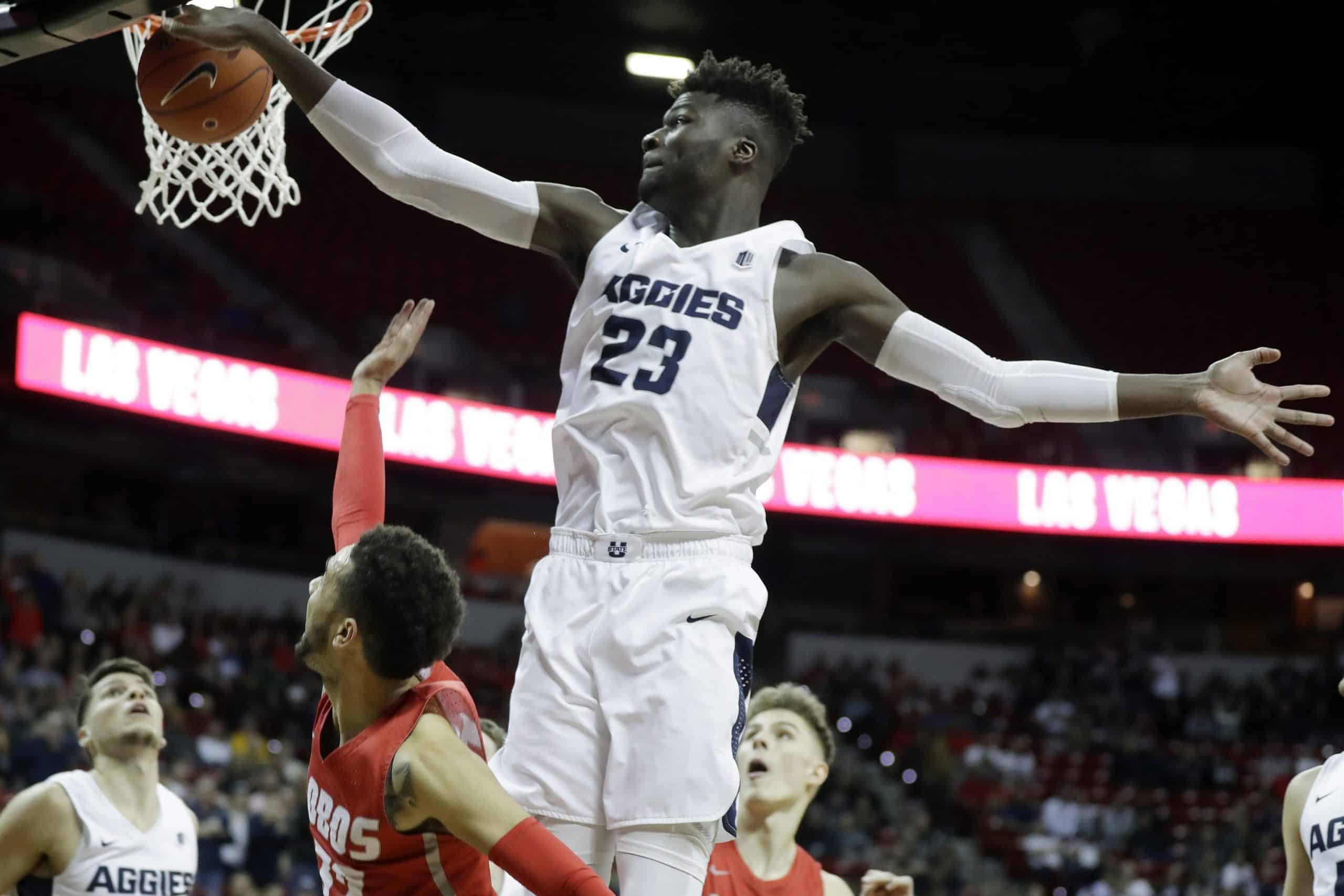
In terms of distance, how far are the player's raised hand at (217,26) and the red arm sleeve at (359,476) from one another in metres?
0.75

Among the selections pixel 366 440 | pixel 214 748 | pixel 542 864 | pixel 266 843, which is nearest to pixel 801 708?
pixel 366 440

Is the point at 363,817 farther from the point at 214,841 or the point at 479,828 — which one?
the point at 214,841

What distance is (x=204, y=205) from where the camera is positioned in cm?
388

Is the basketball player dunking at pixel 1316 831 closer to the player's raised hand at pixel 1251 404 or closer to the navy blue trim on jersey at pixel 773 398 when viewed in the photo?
the player's raised hand at pixel 1251 404

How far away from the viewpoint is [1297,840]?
420 centimetres

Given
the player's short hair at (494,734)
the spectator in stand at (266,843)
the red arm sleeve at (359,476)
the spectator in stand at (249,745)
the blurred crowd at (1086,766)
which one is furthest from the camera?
the blurred crowd at (1086,766)

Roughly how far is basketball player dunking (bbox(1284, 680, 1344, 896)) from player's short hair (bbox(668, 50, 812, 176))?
189 centimetres

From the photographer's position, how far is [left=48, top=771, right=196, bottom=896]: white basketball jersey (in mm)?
5031

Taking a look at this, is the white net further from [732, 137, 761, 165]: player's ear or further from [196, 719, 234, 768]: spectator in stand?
[196, 719, 234, 768]: spectator in stand

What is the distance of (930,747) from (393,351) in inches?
556

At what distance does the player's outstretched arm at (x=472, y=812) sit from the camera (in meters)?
2.42

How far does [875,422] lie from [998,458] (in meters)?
1.41

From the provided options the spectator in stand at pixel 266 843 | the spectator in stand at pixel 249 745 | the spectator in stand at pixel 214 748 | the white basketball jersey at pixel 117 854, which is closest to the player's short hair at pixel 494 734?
the white basketball jersey at pixel 117 854

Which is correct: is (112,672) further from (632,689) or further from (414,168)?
(632,689)
